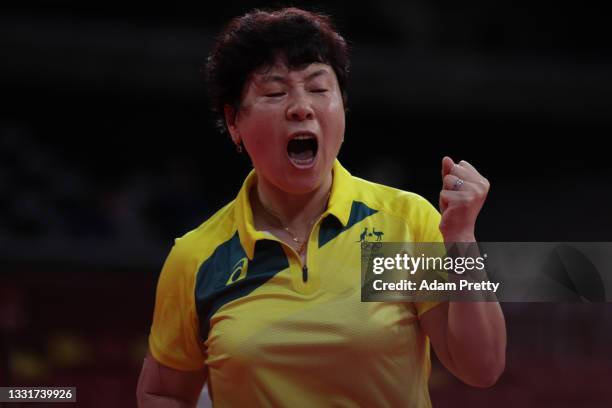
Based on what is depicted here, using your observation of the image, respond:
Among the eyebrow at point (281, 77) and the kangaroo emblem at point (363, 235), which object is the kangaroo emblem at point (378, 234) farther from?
the eyebrow at point (281, 77)

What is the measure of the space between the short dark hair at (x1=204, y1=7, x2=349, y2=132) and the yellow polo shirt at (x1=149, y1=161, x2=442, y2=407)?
0.20m

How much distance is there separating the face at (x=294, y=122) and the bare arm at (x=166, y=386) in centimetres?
40

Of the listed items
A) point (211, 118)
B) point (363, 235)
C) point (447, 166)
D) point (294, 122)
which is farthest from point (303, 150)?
point (211, 118)

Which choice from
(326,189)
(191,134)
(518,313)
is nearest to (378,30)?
(191,134)

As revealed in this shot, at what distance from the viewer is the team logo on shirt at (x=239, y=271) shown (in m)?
1.62

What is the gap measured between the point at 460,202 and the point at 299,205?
0.38 m

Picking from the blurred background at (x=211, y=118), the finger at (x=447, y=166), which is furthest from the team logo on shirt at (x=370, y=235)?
the blurred background at (x=211, y=118)

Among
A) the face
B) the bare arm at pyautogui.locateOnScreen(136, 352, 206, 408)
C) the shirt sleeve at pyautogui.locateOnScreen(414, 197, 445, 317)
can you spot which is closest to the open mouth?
the face

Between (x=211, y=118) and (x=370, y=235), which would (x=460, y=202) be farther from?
(x=211, y=118)

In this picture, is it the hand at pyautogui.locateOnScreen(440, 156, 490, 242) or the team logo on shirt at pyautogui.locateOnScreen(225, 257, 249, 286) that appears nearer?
the hand at pyautogui.locateOnScreen(440, 156, 490, 242)

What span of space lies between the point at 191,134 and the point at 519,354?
174 inches

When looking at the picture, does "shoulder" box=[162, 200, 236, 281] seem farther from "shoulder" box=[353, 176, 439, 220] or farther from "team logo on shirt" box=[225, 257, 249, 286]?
"shoulder" box=[353, 176, 439, 220]

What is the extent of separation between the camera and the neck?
1.70m

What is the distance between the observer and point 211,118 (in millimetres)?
7508
